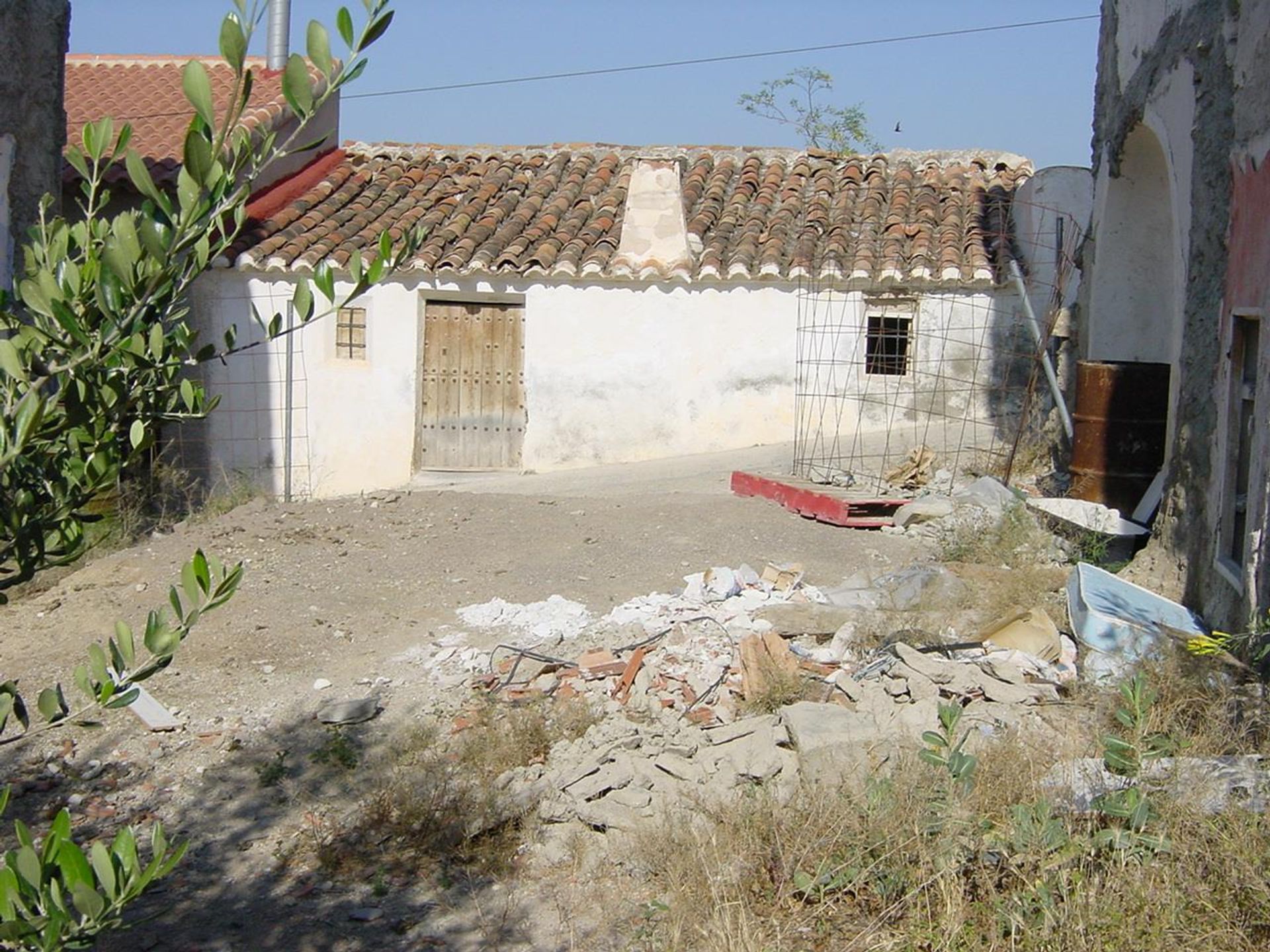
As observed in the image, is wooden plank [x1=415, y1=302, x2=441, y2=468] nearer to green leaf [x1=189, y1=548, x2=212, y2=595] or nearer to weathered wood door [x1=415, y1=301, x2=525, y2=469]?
weathered wood door [x1=415, y1=301, x2=525, y2=469]

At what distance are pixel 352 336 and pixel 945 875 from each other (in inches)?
471

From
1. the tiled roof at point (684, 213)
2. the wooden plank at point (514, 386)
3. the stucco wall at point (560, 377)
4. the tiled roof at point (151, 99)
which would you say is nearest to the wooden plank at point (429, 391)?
the stucco wall at point (560, 377)

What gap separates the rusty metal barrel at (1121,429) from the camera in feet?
31.2

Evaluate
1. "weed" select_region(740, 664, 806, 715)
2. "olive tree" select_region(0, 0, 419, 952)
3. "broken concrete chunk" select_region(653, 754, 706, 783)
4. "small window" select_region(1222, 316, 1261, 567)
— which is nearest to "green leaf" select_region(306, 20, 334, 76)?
"olive tree" select_region(0, 0, 419, 952)

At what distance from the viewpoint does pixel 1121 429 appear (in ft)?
31.4

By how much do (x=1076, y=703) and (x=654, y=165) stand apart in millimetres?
10930

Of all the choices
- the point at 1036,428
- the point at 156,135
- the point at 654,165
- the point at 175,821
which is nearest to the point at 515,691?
the point at 175,821

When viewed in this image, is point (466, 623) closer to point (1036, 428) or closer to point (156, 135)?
point (1036, 428)

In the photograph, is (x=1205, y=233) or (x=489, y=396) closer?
(x=1205, y=233)

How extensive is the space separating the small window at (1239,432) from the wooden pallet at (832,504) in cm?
358

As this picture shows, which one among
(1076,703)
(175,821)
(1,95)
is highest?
(1,95)

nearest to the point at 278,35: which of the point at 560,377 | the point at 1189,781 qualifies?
the point at 560,377

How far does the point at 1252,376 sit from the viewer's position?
6.77 meters

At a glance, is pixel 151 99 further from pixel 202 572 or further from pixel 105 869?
pixel 105 869
